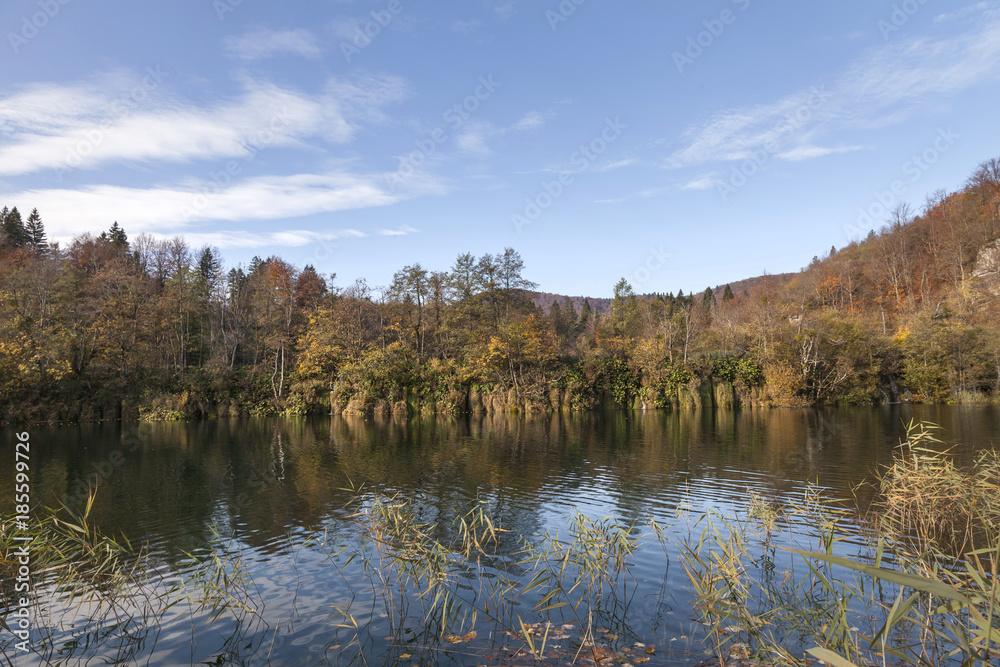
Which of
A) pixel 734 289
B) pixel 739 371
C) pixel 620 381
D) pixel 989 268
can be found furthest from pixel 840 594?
pixel 734 289

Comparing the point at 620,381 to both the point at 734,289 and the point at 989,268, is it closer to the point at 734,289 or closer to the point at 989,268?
the point at 989,268

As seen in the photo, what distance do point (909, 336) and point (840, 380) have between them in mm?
8537

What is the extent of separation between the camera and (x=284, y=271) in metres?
64.6

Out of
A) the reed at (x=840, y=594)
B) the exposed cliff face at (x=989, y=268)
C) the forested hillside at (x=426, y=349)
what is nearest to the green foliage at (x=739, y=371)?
the forested hillside at (x=426, y=349)

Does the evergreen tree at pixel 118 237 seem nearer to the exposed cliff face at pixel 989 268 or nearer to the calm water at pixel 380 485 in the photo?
the calm water at pixel 380 485

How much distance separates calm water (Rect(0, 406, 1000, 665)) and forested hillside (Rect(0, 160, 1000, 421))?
833cm

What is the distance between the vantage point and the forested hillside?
4219 cm

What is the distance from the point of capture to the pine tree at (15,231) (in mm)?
62487

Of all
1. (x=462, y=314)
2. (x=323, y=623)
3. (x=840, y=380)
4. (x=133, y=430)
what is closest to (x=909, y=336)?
(x=840, y=380)

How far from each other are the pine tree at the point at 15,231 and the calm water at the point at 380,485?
41593 mm

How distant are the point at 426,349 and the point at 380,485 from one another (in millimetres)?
35085

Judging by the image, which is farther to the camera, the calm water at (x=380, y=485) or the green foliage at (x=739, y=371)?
the green foliage at (x=739, y=371)

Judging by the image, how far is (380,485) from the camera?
17.5 meters

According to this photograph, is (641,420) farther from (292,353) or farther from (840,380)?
(292,353)
